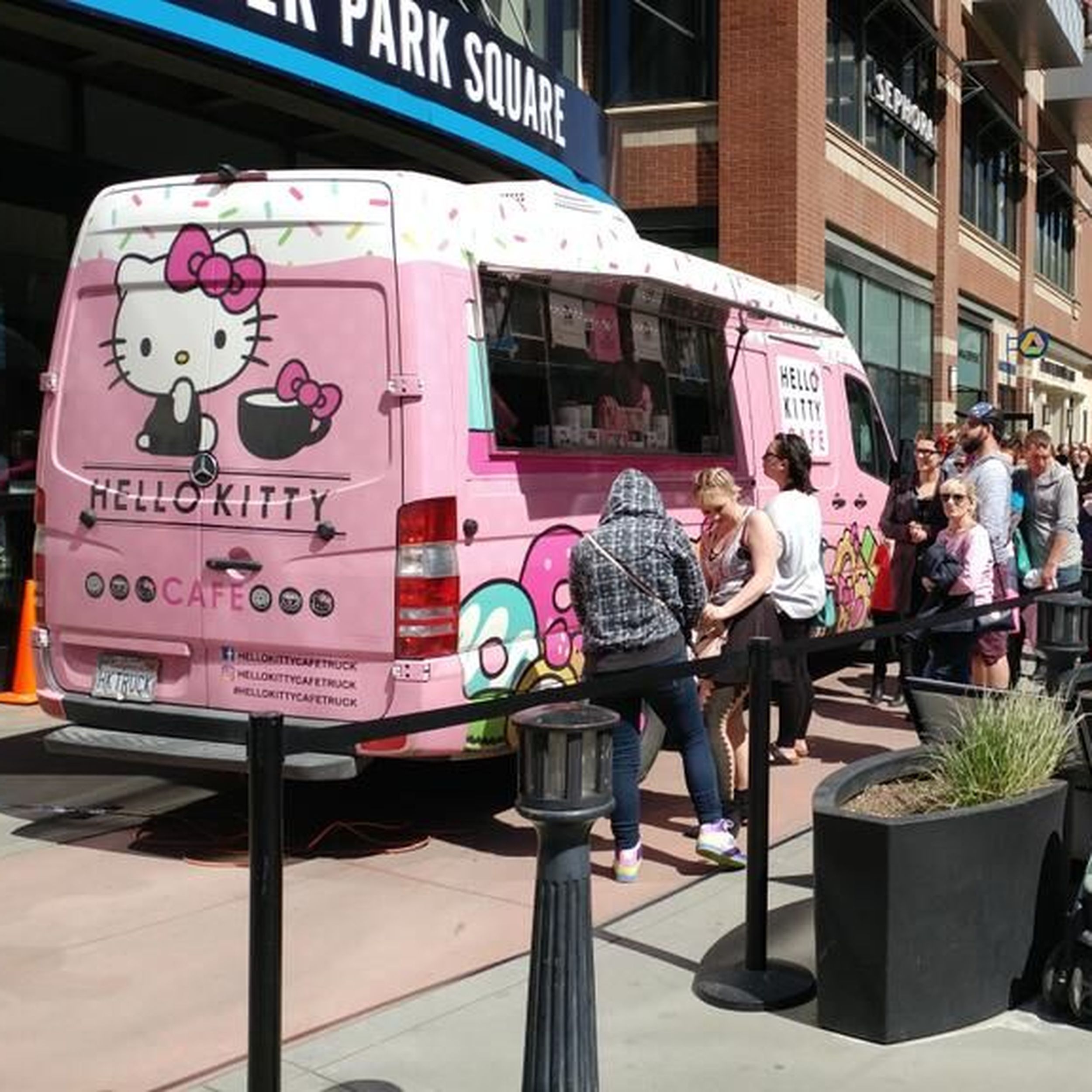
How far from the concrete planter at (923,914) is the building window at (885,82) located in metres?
15.7

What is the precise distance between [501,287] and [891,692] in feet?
17.3

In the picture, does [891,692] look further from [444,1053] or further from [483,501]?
[444,1053]

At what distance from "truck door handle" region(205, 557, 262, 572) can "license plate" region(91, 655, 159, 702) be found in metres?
0.55

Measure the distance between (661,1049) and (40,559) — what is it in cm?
374

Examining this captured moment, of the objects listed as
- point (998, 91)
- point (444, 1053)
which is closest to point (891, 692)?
point (444, 1053)

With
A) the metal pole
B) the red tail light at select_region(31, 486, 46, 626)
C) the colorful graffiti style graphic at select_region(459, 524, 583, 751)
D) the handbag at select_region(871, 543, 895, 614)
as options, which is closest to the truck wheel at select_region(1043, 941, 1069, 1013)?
the metal pole

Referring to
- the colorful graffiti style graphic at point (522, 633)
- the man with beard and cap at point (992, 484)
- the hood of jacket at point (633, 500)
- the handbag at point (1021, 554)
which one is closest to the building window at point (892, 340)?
the handbag at point (1021, 554)

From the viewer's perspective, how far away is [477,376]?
5.76 m

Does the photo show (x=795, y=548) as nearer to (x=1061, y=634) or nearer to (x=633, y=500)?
(x=1061, y=634)

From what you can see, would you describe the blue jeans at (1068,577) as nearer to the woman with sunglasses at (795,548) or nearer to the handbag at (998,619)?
the handbag at (998,619)

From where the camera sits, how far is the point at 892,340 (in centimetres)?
2092

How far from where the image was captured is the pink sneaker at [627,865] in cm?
552

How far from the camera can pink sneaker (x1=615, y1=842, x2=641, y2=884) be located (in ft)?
18.1

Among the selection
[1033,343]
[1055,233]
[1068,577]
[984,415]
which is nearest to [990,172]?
[1033,343]
